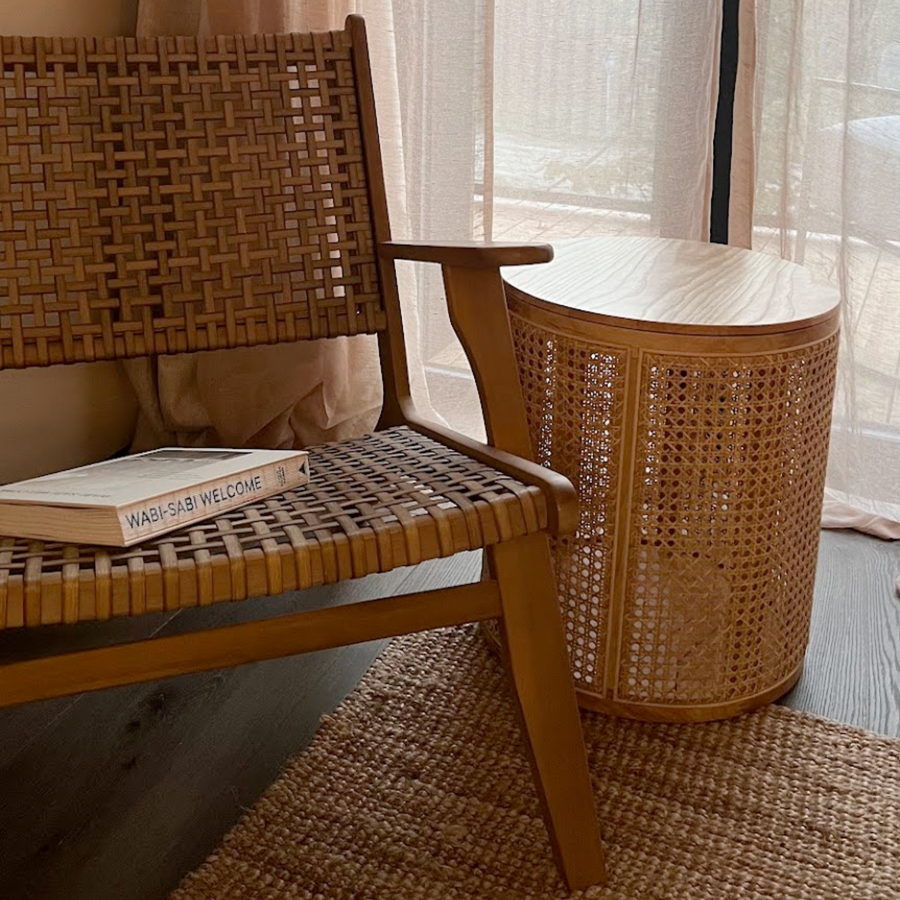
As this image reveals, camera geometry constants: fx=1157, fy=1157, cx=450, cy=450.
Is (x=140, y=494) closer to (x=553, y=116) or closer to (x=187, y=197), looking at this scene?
(x=187, y=197)

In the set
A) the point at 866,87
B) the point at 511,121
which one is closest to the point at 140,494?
the point at 511,121

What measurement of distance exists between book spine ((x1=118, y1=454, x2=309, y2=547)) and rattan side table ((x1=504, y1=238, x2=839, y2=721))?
0.35 meters

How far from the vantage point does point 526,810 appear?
128cm

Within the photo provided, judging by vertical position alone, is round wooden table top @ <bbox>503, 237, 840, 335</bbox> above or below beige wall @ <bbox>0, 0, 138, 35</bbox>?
below

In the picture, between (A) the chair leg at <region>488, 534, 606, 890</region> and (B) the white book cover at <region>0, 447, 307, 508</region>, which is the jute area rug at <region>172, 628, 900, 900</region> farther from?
(B) the white book cover at <region>0, 447, 307, 508</region>

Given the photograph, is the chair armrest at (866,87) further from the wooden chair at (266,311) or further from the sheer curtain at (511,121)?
the wooden chair at (266,311)

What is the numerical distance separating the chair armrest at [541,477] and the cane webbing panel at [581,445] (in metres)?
0.15

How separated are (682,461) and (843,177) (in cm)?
70

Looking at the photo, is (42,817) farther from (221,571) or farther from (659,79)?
(659,79)

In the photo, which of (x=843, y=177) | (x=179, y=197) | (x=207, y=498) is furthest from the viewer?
(x=843, y=177)

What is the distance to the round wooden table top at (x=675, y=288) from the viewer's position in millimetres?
1284

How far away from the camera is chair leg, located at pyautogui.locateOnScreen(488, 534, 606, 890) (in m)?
1.10

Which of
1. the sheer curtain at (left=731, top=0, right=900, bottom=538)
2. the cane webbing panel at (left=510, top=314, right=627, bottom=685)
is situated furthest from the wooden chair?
the sheer curtain at (left=731, top=0, right=900, bottom=538)

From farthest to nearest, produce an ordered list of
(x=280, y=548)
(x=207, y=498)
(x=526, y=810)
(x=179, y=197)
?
1. (x=179, y=197)
2. (x=526, y=810)
3. (x=207, y=498)
4. (x=280, y=548)
